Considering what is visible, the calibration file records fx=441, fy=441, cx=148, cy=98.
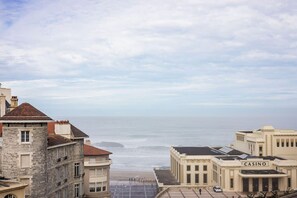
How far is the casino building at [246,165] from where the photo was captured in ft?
248

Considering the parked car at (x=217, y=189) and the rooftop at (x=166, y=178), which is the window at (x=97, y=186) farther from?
the rooftop at (x=166, y=178)

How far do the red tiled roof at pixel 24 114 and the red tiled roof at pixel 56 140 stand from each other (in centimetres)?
393

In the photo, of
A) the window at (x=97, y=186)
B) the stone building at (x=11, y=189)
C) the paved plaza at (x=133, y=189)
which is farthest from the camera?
the paved plaza at (x=133, y=189)

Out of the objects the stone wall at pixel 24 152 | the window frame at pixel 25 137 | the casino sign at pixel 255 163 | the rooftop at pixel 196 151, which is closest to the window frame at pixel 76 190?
the stone wall at pixel 24 152

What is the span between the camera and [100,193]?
5412cm

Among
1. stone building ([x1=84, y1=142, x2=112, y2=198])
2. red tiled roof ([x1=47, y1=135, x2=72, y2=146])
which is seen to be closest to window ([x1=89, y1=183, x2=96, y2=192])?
stone building ([x1=84, y1=142, x2=112, y2=198])

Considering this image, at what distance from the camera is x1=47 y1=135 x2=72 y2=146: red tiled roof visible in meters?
43.3

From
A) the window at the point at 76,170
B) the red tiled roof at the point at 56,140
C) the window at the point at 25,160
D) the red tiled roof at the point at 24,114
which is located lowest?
the window at the point at 76,170

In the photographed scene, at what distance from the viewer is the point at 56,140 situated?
4547cm

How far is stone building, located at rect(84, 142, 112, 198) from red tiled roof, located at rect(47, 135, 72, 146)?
24.1 ft

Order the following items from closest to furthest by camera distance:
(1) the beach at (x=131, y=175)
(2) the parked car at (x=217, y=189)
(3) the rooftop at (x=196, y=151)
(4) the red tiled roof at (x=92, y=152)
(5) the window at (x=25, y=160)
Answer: (5) the window at (x=25, y=160)
(4) the red tiled roof at (x=92, y=152)
(2) the parked car at (x=217, y=189)
(3) the rooftop at (x=196, y=151)
(1) the beach at (x=131, y=175)

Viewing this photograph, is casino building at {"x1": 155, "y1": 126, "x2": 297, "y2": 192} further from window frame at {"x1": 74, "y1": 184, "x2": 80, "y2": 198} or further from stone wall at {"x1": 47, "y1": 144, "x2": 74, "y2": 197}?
stone wall at {"x1": 47, "y1": 144, "x2": 74, "y2": 197}

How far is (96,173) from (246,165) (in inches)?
1296

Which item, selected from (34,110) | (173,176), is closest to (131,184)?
(173,176)
